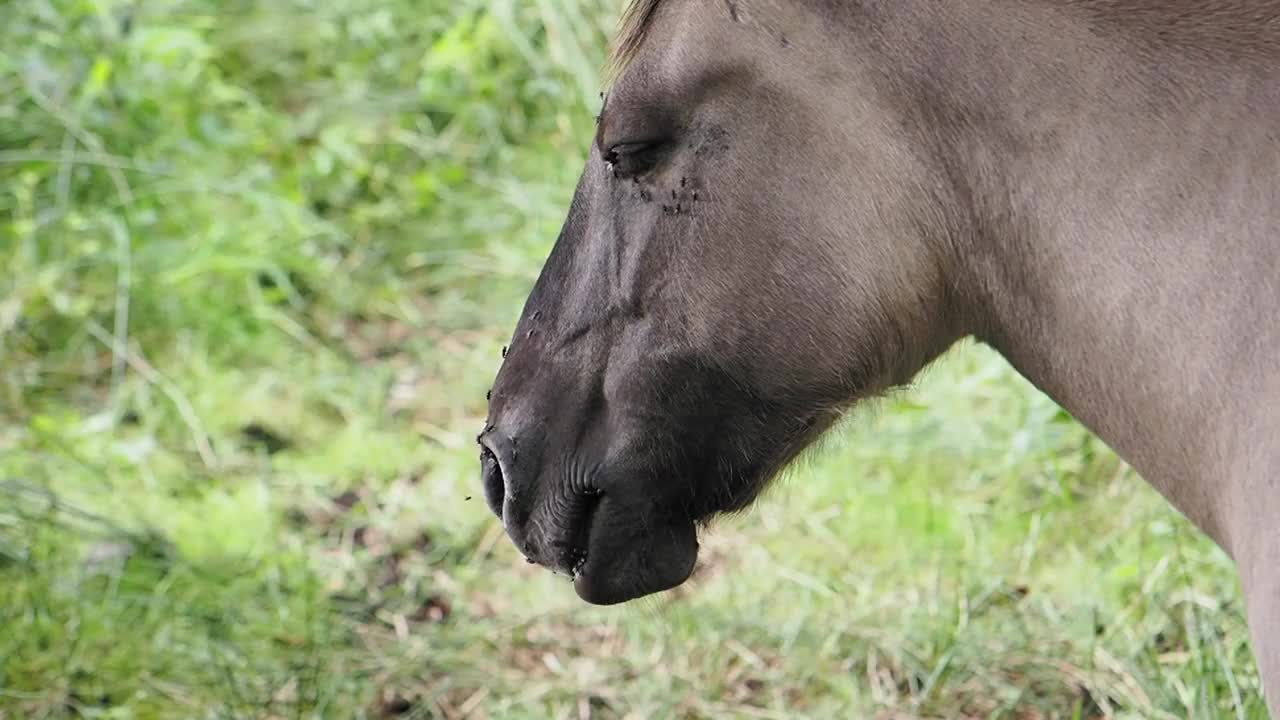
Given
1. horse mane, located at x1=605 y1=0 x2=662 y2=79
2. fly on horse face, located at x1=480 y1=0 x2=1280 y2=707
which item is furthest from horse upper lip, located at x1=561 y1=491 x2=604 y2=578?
horse mane, located at x1=605 y1=0 x2=662 y2=79

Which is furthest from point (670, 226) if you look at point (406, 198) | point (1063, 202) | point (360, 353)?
point (406, 198)

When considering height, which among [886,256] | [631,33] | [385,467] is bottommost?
[385,467]

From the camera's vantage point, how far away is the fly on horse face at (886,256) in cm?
168

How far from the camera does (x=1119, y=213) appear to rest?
1725mm

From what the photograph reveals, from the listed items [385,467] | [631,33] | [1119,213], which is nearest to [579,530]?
[631,33]

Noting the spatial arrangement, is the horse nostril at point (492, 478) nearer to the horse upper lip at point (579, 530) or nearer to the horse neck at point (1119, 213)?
the horse upper lip at point (579, 530)

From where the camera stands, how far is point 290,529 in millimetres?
4008

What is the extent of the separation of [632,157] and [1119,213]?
568 mm

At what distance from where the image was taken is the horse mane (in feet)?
6.48

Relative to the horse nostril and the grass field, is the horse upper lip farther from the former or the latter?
the grass field

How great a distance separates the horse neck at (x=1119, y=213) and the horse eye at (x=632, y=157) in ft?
1.01

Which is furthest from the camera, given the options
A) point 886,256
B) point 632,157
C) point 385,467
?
point 385,467

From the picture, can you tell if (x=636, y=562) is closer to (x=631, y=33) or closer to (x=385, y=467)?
(x=631, y=33)

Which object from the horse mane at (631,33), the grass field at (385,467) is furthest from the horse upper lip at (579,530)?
the horse mane at (631,33)
